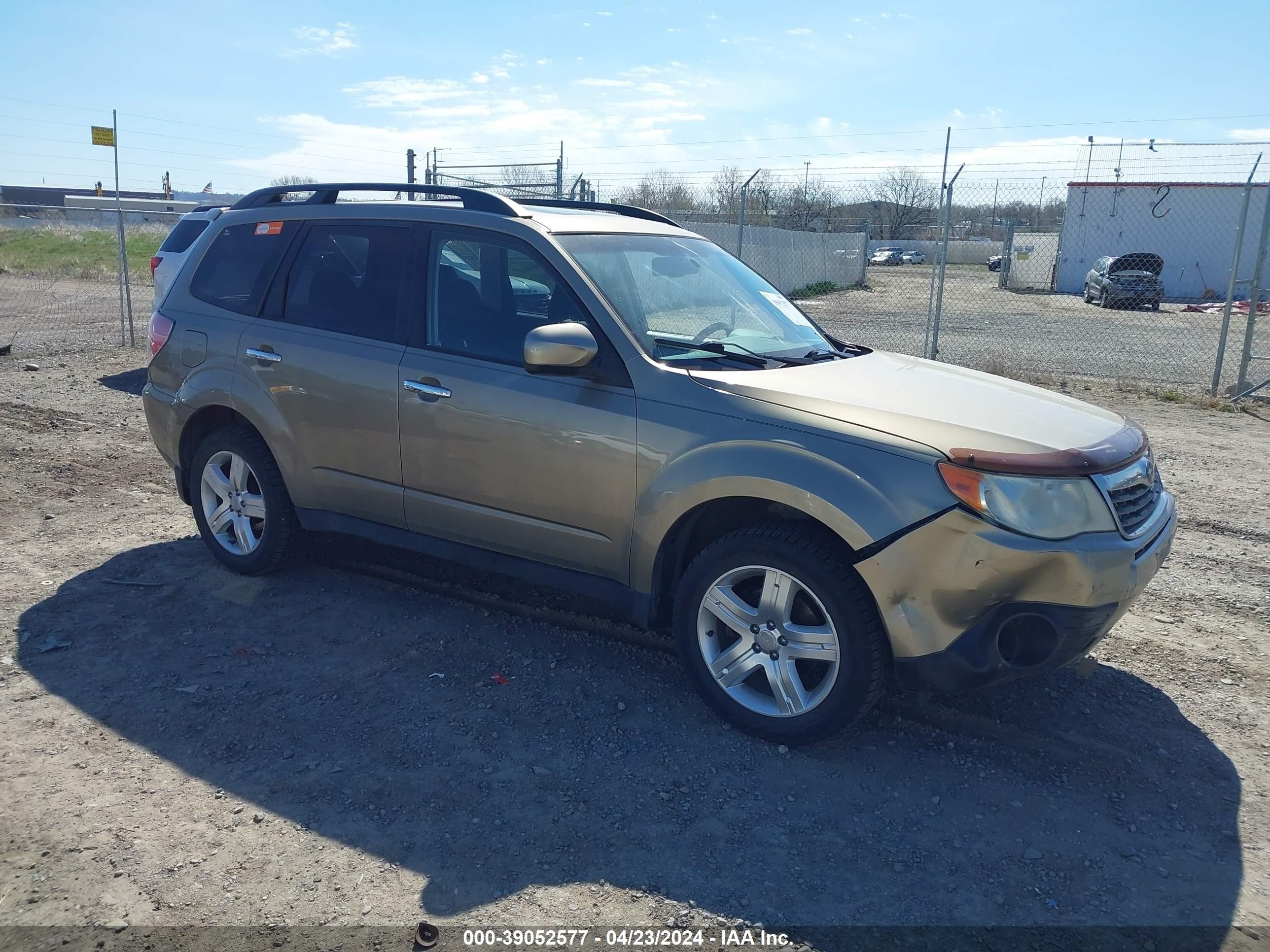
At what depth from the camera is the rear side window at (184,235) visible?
1120cm

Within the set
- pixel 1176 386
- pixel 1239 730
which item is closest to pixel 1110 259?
pixel 1176 386

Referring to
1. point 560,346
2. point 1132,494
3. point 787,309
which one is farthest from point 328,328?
point 1132,494

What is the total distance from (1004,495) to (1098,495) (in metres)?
0.37

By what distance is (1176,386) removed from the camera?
38.6 feet

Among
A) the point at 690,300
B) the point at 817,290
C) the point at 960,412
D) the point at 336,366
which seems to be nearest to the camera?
the point at 960,412

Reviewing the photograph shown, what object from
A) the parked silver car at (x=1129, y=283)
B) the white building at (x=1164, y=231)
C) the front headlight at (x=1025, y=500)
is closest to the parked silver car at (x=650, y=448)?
the front headlight at (x=1025, y=500)

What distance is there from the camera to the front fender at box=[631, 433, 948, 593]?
330cm

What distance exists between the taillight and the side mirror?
103 inches

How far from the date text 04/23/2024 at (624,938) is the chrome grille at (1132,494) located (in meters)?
1.84

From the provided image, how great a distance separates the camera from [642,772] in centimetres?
352

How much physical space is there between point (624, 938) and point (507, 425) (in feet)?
7.01

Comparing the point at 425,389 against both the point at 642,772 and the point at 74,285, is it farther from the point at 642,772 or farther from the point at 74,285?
the point at 74,285

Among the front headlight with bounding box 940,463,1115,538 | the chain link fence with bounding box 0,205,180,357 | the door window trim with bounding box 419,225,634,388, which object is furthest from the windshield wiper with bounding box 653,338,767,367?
the chain link fence with bounding box 0,205,180,357

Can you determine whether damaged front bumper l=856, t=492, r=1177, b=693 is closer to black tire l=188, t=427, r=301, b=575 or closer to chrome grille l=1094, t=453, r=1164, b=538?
chrome grille l=1094, t=453, r=1164, b=538
